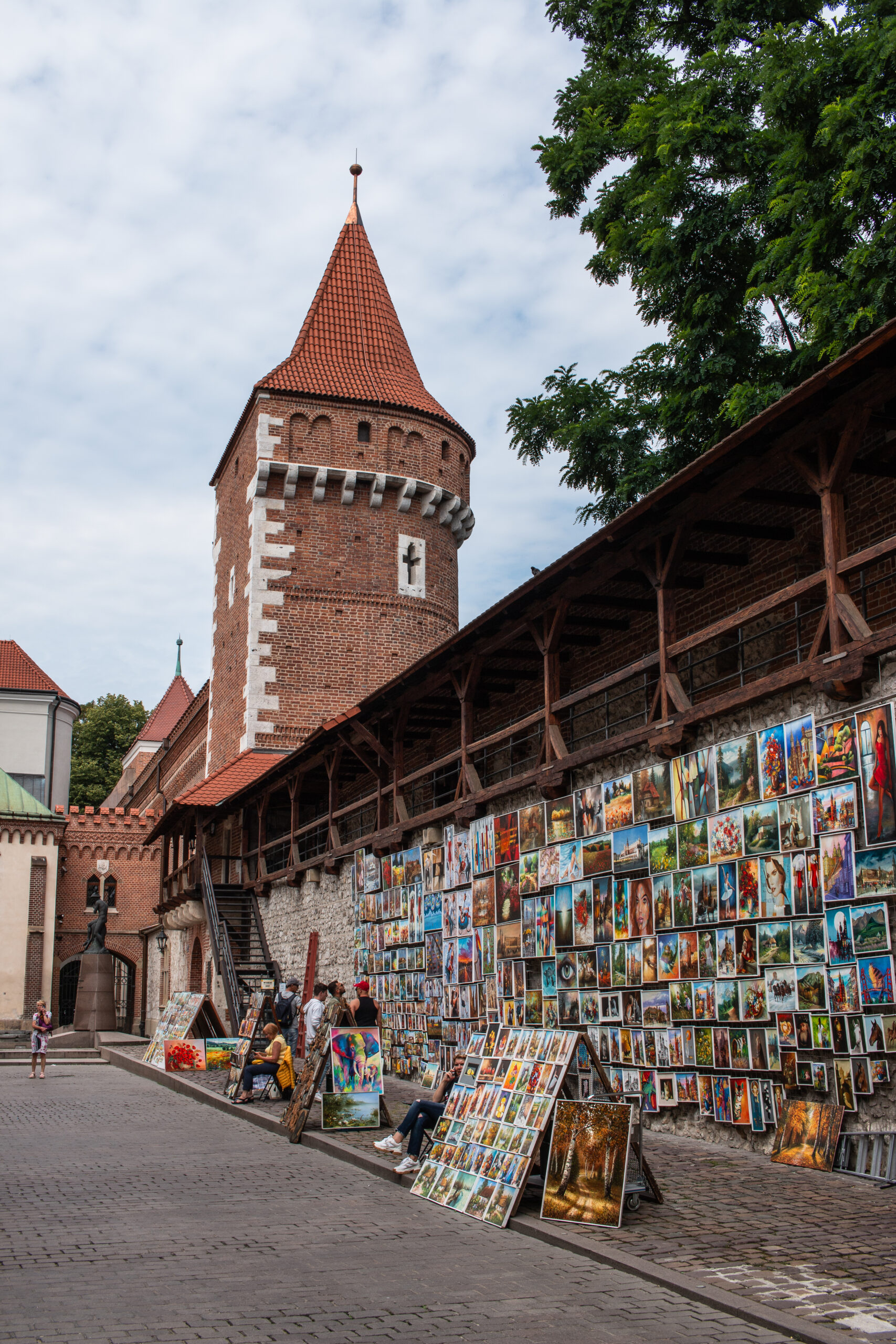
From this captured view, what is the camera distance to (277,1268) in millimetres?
6367

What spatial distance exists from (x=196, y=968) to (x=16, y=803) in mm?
14019

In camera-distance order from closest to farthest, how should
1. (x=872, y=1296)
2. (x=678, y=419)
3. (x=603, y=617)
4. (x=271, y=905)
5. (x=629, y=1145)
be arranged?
(x=872, y=1296) < (x=629, y=1145) < (x=603, y=617) < (x=678, y=419) < (x=271, y=905)

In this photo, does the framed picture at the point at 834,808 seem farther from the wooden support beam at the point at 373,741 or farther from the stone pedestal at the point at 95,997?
the stone pedestal at the point at 95,997

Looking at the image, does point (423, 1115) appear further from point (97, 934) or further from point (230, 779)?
point (97, 934)

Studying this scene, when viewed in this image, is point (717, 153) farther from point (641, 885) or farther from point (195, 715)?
point (195, 715)

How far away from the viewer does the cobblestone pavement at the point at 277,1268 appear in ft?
17.4

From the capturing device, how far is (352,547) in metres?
29.4

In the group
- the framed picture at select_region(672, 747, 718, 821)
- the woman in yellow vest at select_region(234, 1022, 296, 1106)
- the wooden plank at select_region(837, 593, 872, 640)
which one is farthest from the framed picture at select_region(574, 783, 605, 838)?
the woman in yellow vest at select_region(234, 1022, 296, 1106)

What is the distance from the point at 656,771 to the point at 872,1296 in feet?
18.7

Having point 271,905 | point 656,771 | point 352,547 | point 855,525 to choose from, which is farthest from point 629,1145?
point 352,547

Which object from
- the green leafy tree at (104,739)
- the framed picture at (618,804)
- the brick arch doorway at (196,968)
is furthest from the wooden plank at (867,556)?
the green leafy tree at (104,739)

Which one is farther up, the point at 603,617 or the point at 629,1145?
the point at 603,617

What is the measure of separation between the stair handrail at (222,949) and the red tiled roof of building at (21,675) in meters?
29.7

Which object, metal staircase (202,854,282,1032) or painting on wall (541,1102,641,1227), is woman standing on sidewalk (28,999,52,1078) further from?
painting on wall (541,1102,641,1227)
